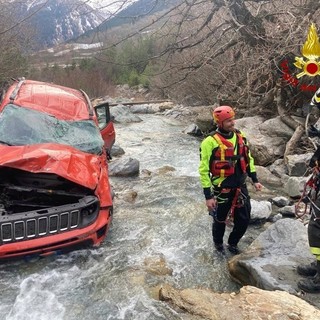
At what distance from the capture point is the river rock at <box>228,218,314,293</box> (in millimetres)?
3863

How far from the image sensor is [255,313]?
318 centimetres

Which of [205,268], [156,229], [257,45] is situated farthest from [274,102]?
[205,268]

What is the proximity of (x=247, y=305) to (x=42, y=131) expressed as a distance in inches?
152

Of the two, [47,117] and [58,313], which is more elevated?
[47,117]

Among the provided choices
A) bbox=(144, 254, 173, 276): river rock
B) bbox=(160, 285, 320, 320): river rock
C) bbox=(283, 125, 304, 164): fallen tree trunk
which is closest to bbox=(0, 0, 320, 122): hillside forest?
bbox=(283, 125, 304, 164): fallen tree trunk

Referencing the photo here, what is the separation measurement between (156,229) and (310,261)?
230 cm

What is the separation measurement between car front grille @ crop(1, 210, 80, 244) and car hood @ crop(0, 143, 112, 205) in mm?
454

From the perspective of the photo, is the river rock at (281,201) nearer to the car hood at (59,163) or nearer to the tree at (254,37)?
the car hood at (59,163)

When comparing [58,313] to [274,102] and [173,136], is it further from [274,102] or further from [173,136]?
[173,136]

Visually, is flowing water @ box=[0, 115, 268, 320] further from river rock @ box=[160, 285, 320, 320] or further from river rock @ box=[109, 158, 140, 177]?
river rock @ box=[109, 158, 140, 177]

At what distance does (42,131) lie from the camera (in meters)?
5.77

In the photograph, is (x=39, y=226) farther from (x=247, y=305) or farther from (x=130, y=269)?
(x=247, y=305)

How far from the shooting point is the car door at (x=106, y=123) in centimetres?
734

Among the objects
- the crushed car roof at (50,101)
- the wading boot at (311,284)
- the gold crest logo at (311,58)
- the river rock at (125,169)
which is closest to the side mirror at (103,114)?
the crushed car roof at (50,101)
